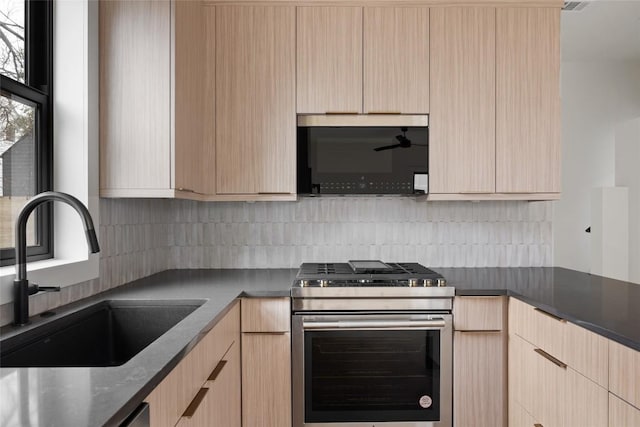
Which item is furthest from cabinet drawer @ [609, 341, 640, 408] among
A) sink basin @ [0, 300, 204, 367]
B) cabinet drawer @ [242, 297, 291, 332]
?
sink basin @ [0, 300, 204, 367]

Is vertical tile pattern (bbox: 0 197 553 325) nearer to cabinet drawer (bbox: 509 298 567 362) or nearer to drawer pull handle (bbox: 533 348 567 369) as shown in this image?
cabinet drawer (bbox: 509 298 567 362)

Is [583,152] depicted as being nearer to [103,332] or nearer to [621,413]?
[621,413]

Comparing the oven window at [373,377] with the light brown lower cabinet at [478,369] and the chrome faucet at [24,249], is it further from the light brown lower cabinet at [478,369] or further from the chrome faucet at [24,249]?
the chrome faucet at [24,249]

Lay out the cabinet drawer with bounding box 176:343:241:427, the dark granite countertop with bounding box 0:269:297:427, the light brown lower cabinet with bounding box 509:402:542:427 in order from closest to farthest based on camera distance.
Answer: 1. the dark granite countertop with bounding box 0:269:297:427
2. the cabinet drawer with bounding box 176:343:241:427
3. the light brown lower cabinet with bounding box 509:402:542:427

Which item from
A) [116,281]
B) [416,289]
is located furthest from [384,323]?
[116,281]

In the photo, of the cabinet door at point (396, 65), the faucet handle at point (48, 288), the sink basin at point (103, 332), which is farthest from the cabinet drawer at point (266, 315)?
the cabinet door at point (396, 65)

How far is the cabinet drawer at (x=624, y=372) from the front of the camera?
1.34 meters

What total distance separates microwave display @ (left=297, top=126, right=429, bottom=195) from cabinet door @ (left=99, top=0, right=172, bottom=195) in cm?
79

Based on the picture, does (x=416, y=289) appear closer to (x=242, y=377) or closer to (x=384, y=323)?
(x=384, y=323)

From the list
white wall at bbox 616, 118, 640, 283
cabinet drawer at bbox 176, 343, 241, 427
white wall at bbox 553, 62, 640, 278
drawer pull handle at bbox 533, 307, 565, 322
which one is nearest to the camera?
cabinet drawer at bbox 176, 343, 241, 427

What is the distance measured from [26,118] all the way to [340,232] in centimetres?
172

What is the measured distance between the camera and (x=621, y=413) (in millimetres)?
1407

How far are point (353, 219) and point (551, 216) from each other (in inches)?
47.0

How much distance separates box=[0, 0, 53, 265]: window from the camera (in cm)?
173
